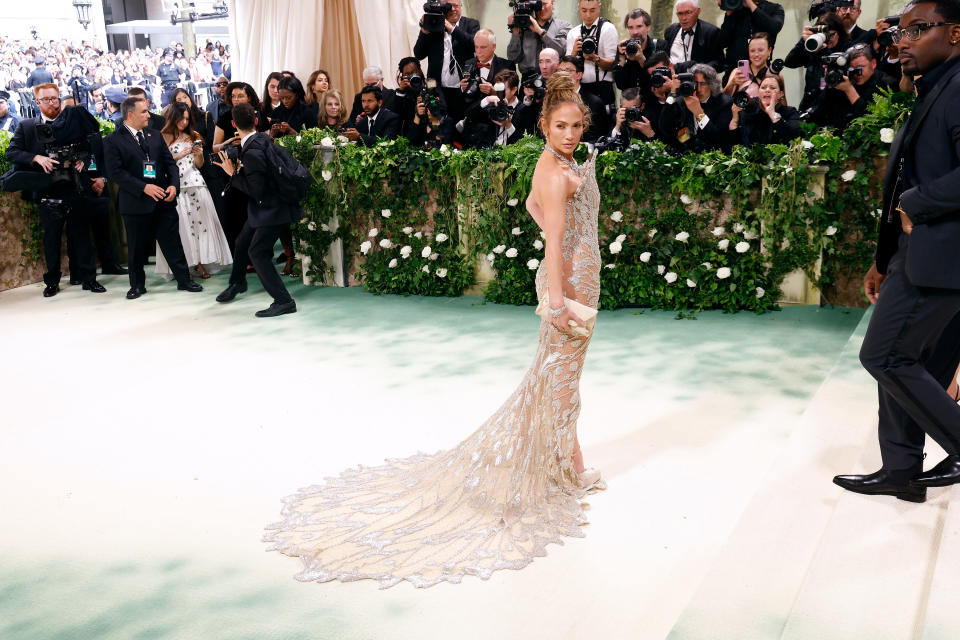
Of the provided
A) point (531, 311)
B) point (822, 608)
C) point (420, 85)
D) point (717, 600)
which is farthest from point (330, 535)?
point (420, 85)

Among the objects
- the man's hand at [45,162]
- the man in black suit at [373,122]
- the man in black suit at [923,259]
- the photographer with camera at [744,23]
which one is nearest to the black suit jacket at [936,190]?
the man in black suit at [923,259]

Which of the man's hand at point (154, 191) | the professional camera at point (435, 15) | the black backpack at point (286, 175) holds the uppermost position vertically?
the professional camera at point (435, 15)

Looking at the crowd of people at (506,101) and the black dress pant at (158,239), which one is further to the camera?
the black dress pant at (158,239)

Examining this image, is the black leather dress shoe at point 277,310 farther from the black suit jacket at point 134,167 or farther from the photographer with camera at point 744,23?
the photographer with camera at point 744,23

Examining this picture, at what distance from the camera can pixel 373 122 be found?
8.10 metres

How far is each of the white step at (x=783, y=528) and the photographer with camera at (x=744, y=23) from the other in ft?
13.5

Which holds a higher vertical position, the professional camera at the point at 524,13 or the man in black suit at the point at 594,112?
the professional camera at the point at 524,13

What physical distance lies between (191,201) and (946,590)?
7436mm

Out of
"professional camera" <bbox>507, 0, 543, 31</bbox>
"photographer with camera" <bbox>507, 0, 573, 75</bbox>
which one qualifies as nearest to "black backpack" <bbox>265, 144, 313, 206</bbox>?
"photographer with camera" <bbox>507, 0, 573, 75</bbox>

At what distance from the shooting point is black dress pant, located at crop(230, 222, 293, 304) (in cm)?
688

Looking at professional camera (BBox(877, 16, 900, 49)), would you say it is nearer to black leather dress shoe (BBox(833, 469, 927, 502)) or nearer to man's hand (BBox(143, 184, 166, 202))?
black leather dress shoe (BBox(833, 469, 927, 502))

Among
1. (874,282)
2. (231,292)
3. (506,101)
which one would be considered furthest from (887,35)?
(231,292)

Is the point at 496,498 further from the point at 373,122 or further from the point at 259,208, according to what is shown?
the point at 373,122

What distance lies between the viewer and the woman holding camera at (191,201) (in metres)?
8.22
